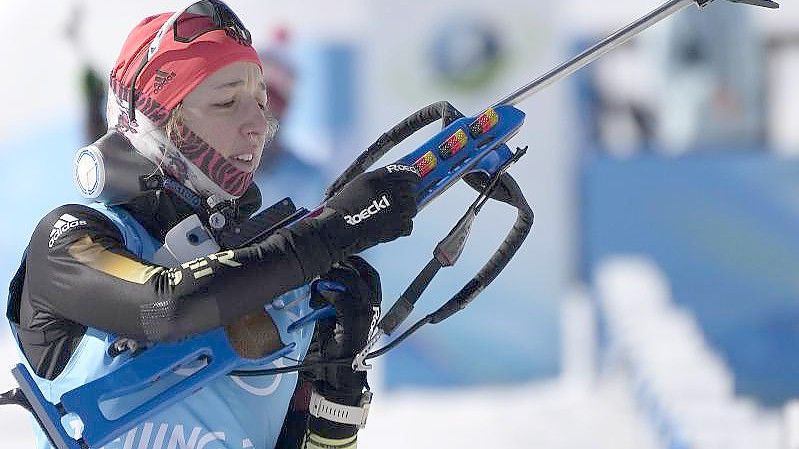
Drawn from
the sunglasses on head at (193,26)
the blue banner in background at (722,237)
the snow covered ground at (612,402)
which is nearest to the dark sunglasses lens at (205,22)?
the sunglasses on head at (193,26)

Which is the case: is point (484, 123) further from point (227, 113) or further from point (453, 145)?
point (227, 113)

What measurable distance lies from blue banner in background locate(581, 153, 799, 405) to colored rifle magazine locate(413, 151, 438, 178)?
499 centimetres

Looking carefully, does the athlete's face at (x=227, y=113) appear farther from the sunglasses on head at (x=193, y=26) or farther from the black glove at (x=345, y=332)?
the black glove at (x=345, y=332)

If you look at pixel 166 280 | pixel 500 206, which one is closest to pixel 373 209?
pixel 166 280

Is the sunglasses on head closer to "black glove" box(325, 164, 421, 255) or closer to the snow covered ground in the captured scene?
"black glove" box(325, 164, 421, 255)

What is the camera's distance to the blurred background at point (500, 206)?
6.88 metres

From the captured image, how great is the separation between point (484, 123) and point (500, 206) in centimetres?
444

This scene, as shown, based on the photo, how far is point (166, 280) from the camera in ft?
6.76

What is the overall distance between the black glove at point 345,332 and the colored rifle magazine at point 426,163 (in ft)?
0.65

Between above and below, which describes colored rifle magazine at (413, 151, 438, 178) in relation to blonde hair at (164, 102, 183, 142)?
below

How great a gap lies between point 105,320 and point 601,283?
5.55 metres

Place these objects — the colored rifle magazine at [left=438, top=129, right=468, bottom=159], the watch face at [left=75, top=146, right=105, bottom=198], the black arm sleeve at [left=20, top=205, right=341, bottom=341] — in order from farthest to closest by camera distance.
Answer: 1. the colored rifle magazine at [left=438, top=129, right=468, bottom=159]
2. the watch face at [left=75, top=146, right=105, bottom=198]
3. the black arm sleeve at [left=20, top=205, right=341, bottom=341]

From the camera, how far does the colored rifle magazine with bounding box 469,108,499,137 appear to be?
242cm

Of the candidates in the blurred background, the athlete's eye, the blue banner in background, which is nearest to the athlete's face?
the athlete's eye
